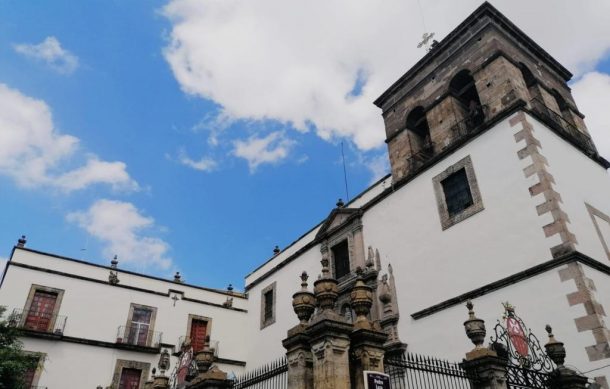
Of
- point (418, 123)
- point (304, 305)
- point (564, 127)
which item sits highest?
point (418, 123)

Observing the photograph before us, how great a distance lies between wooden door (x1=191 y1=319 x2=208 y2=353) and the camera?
68.4ft

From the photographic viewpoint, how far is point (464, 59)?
15.7 meters

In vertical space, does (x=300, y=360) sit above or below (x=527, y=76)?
below

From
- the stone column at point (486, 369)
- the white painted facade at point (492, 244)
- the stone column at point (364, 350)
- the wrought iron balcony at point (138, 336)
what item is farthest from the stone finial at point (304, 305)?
the wrought iron balcony at point (138, 336)

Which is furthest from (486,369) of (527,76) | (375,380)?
(527,76)

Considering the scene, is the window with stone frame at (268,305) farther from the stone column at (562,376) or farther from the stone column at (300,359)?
the stone column at (300,359)

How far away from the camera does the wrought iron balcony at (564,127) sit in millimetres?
13688

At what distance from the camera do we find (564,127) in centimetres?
1483

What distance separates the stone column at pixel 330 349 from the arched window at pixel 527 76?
1249cm

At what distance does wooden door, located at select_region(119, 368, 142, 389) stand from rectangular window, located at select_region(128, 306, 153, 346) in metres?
1.07

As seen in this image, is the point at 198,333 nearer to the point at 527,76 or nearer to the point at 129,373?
the point at 129,373

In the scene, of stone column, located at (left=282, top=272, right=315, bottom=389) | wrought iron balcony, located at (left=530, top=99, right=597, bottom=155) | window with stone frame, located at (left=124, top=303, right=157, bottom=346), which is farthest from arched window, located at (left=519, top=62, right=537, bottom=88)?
window with stone frame, located at (left=124, top=303, right=157, bottom=346)

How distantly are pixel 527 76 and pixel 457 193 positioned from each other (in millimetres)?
5108

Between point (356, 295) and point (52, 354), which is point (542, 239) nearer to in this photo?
point (356, 295)
